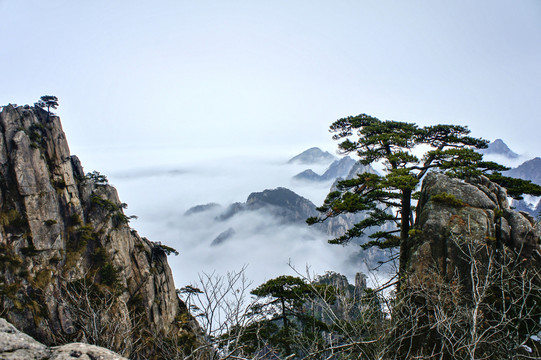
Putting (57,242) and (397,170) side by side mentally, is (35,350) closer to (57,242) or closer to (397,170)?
(397,170)

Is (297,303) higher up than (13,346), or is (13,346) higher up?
(13,346)

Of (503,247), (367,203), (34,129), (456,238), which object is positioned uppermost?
(34,129)

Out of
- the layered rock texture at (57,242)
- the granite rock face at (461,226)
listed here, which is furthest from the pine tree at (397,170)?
the layered rock texture at (57,242)

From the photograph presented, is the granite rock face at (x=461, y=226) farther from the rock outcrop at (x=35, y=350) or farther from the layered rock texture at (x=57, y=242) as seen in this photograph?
the layered rock texture at (x=57, y=242)

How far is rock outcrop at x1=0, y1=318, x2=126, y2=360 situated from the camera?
3529mm

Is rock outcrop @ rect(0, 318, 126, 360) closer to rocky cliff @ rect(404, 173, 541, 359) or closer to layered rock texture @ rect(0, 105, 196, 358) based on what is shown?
rocky cliff @ rect(404, 173, 541, 359)

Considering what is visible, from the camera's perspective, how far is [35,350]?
144 inches

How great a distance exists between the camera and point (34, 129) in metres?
38.2

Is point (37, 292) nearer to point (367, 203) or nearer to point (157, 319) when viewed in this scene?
point (157, 319)

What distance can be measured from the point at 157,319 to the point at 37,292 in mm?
13859

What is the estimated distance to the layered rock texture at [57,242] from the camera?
31031 millimetres

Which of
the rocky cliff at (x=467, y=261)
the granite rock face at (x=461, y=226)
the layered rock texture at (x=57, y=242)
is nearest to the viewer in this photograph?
the rocky cliff at (x=467, y=261)

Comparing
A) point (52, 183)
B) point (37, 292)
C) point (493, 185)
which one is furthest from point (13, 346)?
point (52, 183)

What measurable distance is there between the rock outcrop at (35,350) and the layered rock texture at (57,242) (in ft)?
98.2
